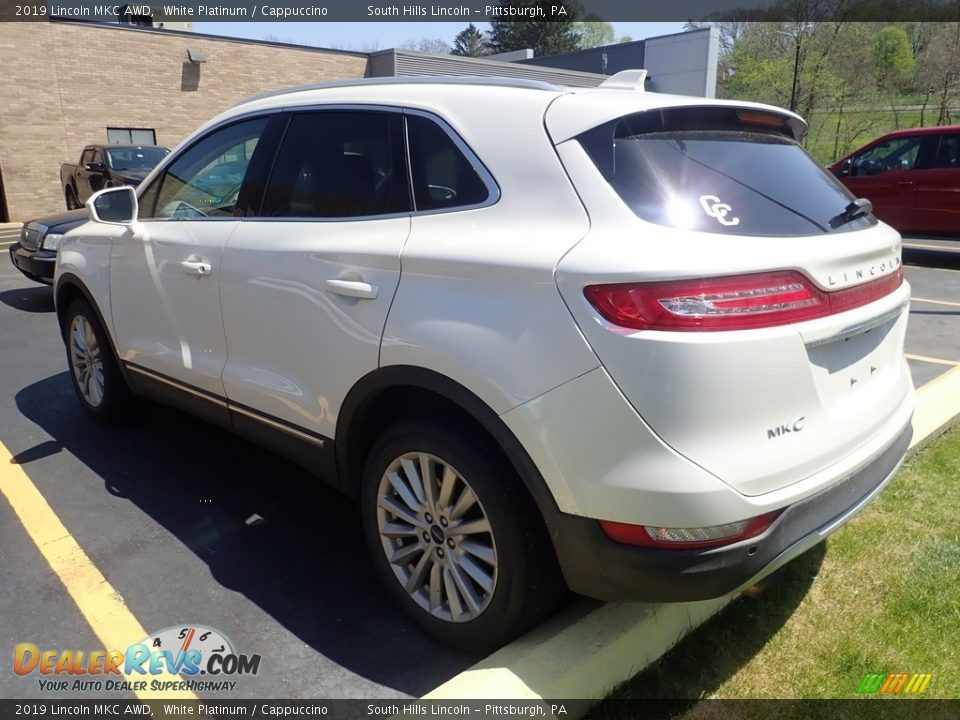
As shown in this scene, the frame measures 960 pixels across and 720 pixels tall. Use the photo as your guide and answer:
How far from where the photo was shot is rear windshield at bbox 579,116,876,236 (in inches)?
84.9

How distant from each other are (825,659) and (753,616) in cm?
29

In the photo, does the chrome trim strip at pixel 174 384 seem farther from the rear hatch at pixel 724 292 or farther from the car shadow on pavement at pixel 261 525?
the rear hatch at pixel 724 292

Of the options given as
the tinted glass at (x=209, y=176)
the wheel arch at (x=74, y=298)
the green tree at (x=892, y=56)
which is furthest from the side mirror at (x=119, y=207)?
the green tree at (x=892, y=56)

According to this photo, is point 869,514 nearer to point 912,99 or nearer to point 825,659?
point 825,659

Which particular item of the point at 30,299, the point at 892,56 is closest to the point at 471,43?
the point at 892,56

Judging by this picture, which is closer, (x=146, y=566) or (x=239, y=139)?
(x=146, y=566)

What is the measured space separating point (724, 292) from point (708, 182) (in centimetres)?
44

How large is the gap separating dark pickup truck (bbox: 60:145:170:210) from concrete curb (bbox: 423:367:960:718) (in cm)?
1209

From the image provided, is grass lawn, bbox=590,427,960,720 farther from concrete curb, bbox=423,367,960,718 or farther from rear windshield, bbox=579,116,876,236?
rear windshield, bbox=579,116,876,236

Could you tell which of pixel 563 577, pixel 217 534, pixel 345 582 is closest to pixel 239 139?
pixel 217 534

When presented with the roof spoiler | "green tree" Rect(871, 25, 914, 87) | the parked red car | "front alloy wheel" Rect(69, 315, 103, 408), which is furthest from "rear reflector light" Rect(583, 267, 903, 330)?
"green tree" Rect(871, 25, 914, 87)

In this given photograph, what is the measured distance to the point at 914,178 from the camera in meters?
11.4

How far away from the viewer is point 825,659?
2535 mm

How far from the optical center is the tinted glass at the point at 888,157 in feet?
37.9
